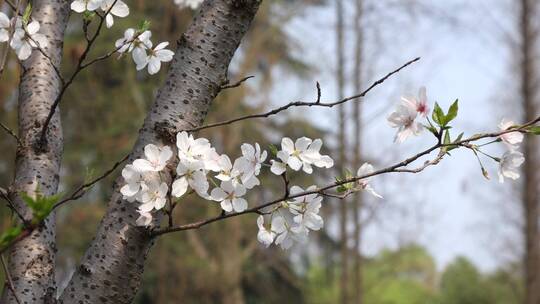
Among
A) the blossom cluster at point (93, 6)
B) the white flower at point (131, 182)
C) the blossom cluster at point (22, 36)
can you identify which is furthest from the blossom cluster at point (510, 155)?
the blossom cluster at point (22, 36)

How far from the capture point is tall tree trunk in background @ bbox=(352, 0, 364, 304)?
24.6 feet

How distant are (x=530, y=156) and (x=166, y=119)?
7.53m

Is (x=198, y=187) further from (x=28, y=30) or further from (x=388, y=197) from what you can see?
(x=388, y=197)

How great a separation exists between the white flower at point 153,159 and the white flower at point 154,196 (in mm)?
28

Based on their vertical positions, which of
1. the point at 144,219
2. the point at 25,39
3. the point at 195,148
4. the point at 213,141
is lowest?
the point at 144,219

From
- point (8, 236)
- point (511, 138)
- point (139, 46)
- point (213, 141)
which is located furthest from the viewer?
point (213, 141)

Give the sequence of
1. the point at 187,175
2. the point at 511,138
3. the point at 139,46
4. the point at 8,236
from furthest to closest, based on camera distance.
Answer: the point at 139,46 → the point at 511,138 → the point at 187,175 → the point at 8,236

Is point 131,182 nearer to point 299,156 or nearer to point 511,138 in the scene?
point 299,156

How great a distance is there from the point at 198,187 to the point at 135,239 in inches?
6.2

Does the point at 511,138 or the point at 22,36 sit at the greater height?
the point at 22,36

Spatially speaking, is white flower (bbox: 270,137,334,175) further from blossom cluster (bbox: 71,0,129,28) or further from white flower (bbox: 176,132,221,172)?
blossom cluster (bbox: 71,0,129,28)

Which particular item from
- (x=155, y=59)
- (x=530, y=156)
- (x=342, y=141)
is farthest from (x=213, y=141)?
(x=155, y=59)

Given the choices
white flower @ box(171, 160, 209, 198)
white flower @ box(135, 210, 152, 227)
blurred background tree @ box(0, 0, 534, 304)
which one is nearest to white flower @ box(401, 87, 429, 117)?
white flower @ box(171, 160, 209, 198)

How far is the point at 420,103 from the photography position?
3.68 feet
